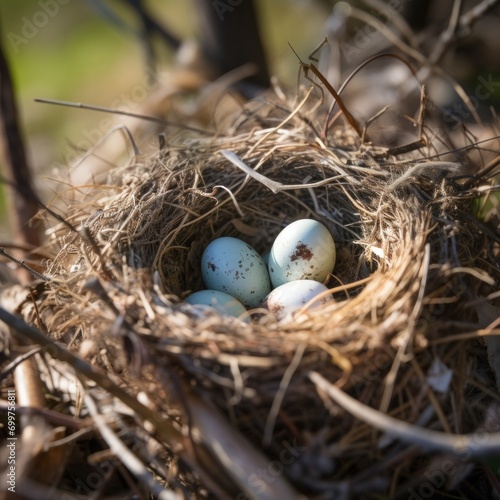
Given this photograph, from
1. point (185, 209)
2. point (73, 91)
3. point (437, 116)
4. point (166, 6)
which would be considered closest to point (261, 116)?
point (185, 209)

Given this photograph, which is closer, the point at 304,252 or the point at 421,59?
the point at 304,252

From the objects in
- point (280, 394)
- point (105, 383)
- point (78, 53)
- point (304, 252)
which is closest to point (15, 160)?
point (304, 252)

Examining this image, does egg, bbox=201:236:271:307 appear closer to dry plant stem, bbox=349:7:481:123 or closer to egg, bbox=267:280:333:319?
egg, bbox=267:280:333:319

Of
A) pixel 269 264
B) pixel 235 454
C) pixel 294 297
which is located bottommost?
pixel 235 454

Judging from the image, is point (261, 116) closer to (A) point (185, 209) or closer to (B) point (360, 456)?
(A) point (185, 209)

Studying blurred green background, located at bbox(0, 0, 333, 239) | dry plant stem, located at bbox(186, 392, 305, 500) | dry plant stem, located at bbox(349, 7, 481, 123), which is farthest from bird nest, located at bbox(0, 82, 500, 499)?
blurred green background, located at bbox(0, 0, 333, 239)

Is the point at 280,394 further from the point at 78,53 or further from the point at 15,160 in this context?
the point at 78,53
